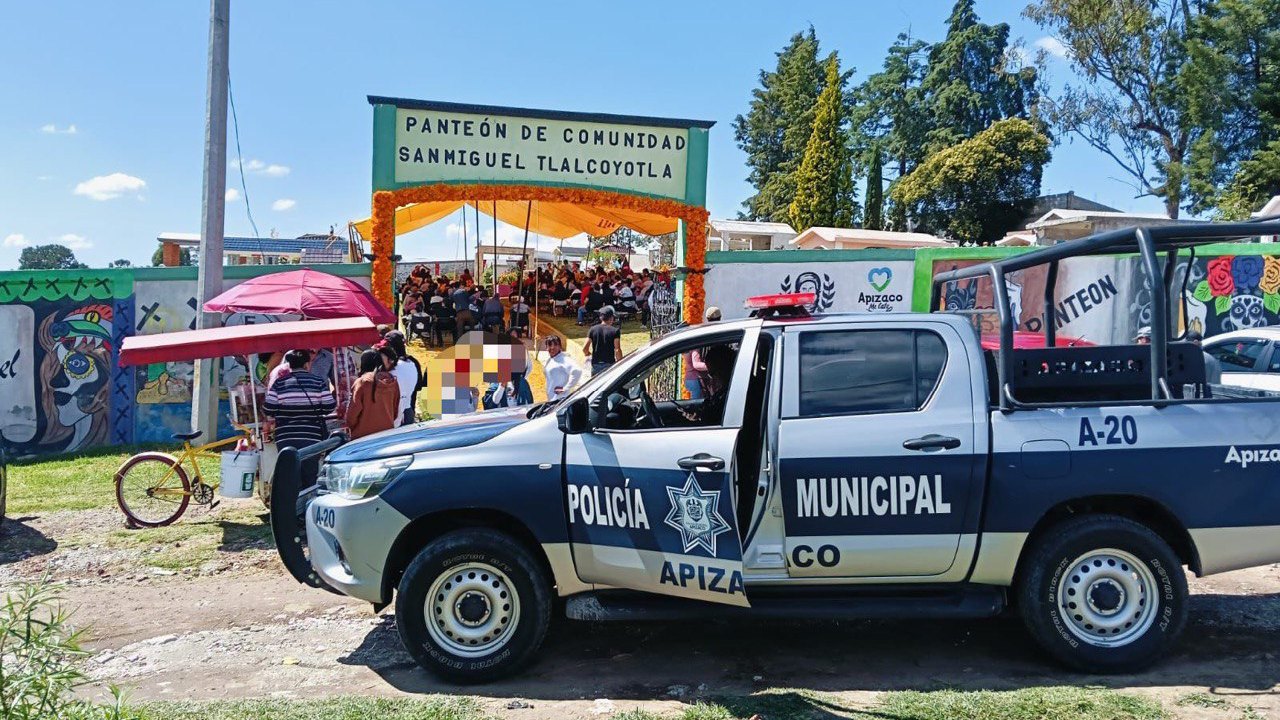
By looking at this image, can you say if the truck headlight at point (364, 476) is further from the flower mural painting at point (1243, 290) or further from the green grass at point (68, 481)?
the flower mural painting at point (1243, 290)

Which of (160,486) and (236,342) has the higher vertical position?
(236,342)

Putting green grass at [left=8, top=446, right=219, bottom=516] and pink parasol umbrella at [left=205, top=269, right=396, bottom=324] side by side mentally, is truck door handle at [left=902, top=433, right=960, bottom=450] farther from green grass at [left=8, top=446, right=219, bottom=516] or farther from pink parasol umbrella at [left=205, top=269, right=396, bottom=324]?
green grass at [left=8, top=446, right=219, bottom=516]

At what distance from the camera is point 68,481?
1033 cm

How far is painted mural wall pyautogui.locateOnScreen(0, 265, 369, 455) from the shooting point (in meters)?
12.2

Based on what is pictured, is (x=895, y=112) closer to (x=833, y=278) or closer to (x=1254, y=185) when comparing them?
(x=1254, y=185)

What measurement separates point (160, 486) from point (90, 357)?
5.39 m

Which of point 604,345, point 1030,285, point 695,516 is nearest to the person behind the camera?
point 695,516

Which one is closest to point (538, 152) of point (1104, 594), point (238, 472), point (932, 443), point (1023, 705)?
point (238, 472)

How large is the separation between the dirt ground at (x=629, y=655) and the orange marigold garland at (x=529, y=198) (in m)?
5.96

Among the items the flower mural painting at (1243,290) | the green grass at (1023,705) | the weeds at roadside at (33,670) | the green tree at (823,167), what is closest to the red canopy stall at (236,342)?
the weeds at roadside at (33,670)

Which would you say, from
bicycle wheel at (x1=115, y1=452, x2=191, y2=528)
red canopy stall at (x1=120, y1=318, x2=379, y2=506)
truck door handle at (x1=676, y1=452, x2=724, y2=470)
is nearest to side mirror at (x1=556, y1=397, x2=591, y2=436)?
truck door handle at (x1=676, y1=452, x2=724, y2=470)

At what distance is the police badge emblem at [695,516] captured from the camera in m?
4.53

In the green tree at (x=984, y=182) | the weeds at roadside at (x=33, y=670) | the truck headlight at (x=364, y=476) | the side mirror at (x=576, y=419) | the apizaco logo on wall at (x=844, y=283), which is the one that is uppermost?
the green tree at (x=984, y=182)

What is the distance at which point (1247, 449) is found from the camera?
15.5ft
